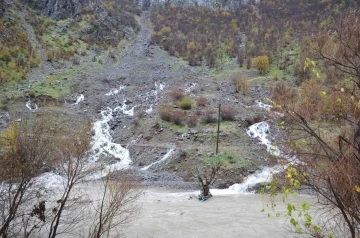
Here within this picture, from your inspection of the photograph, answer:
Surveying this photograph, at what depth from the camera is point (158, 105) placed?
33094mm

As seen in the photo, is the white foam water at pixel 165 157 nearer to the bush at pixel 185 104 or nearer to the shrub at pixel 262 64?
the bush at pixel 185 104

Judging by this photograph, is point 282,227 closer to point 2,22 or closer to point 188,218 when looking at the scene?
point 188,218

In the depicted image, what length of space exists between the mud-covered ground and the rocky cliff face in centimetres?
1038

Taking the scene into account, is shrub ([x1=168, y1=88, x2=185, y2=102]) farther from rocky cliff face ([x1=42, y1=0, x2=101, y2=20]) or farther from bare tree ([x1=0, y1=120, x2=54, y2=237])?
rocky cliff face ([x1=42, y1=0, x2=101, y2=20])

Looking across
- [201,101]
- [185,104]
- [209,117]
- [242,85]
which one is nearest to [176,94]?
[185,104]

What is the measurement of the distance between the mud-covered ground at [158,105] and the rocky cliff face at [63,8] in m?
10.4

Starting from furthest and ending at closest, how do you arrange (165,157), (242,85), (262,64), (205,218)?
(262,64)
(242,85)
(165,157)
(205,218)

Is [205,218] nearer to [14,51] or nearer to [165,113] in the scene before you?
[165,113]

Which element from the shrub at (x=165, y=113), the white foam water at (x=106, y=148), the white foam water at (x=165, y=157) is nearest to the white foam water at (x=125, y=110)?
the white foam water at (x=106, y=148)

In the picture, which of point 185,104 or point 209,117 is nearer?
point 209,117

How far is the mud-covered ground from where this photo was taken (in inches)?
958

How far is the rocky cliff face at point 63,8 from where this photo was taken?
5256 cm

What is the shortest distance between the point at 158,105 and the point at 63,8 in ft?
103

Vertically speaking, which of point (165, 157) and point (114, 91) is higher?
point (114, 91)
